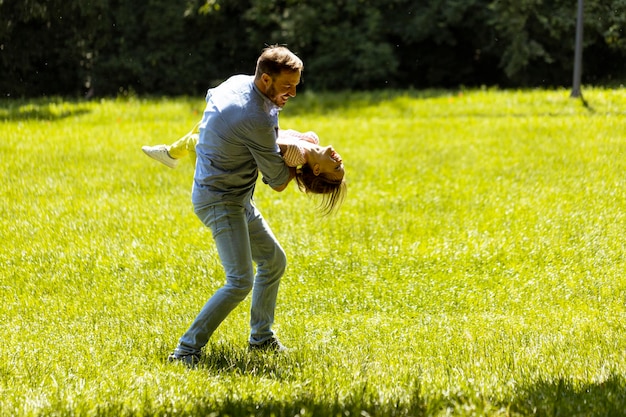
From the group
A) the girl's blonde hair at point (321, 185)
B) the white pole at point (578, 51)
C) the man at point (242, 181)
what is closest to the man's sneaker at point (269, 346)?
the man at point (242, 181)

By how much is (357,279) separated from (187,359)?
2.71m

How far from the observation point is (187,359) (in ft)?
18.2

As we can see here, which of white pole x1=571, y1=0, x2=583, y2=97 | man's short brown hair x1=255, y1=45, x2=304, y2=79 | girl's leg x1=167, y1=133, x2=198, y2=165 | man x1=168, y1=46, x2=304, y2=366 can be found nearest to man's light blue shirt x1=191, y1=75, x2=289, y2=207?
man x1=168, y1=46, x2=304, y2=366

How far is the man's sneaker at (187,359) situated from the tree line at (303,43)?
16.0 m

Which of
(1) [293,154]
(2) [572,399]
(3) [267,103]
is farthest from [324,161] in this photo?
(2) [572,399]

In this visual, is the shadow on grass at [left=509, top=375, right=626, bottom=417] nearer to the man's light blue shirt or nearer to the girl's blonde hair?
the girl's blonde hair

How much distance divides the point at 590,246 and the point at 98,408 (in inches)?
220

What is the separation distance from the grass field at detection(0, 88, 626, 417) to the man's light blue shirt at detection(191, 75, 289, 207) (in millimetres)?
1099

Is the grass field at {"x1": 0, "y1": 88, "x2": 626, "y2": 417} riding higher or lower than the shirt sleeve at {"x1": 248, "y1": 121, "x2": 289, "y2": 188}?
lower

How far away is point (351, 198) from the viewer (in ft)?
35.2

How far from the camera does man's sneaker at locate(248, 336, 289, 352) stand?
5883mm

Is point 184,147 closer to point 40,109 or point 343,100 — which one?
point 40,109

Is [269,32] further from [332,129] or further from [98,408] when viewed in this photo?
[98,408]

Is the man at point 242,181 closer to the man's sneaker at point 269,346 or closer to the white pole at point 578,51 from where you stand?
the man's sneaker at point 269,346
